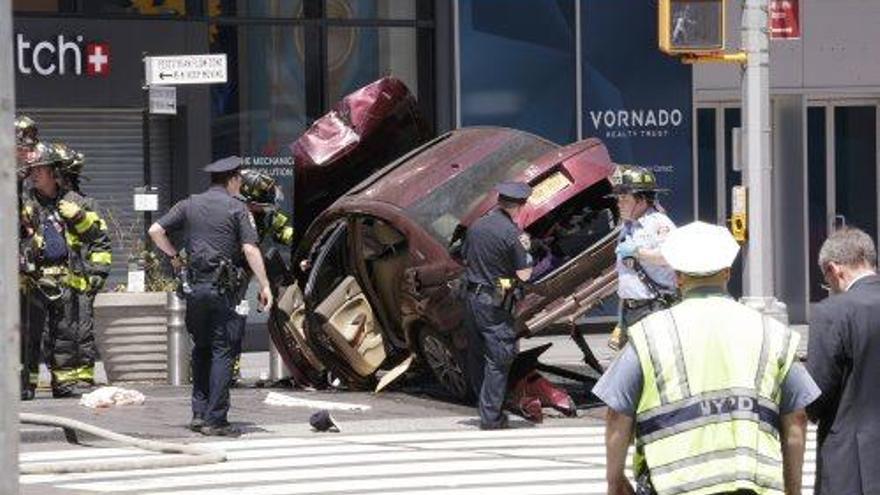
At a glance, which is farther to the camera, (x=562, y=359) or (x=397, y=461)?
(x=562, y=359)

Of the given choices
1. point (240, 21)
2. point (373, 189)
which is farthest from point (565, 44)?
point (373, 189)

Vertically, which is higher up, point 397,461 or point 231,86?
point 231,86

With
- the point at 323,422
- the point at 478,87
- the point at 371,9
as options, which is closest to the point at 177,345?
the point at 323,422

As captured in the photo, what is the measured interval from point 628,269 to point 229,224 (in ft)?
8.57

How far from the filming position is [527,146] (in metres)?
17.1

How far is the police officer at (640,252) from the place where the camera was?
14586mm

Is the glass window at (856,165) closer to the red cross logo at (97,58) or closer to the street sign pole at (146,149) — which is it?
the street sign pole at (146,149)

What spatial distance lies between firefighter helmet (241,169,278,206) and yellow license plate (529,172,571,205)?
2948 millimetres

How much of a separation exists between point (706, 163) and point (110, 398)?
36.7 ft

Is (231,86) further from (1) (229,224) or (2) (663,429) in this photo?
(2) (663,429)

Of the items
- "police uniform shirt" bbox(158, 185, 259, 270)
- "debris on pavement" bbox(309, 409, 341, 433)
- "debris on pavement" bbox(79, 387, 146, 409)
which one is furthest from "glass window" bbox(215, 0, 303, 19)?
"debris on pavement" bbox(309, 409, 341, 433)

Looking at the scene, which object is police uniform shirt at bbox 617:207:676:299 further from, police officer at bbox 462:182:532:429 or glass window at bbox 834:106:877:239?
glass window at bbox 834:106:877:239

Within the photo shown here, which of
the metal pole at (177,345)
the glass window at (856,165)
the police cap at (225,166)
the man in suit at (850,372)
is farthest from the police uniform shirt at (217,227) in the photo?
the glass window at (856,165)

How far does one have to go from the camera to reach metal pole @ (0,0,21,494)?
8.56m
